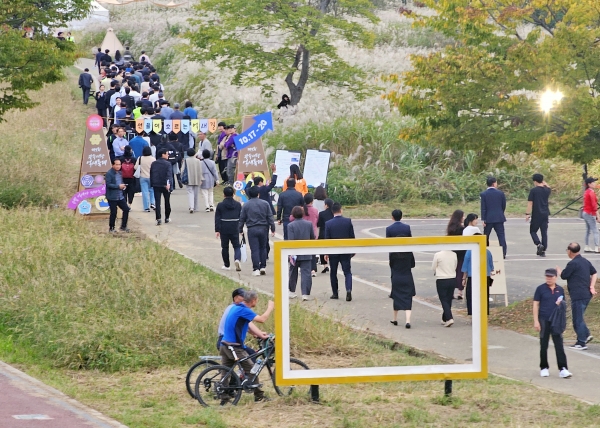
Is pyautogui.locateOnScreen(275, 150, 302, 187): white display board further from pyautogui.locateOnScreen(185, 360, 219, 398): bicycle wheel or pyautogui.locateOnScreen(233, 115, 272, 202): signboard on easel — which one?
pyautogui.locateOnScreen(185, 360, 219, 398): bicycle wheel

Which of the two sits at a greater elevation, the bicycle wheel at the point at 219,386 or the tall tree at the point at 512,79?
the tall tree at the point at 512,79

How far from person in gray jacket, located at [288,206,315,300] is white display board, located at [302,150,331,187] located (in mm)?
8307

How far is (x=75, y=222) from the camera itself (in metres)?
19.5

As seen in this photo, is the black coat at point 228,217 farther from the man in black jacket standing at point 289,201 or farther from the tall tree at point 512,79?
the tall tree at point 512,79

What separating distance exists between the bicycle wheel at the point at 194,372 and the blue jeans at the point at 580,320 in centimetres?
532

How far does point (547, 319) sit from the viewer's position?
40.4ft

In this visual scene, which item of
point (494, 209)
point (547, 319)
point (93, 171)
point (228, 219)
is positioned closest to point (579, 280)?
point (547, 319)

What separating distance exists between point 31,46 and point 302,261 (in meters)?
10.2

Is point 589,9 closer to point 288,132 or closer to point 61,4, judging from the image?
point 61,4

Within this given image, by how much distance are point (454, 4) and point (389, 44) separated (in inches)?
1480

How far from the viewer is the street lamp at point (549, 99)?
14672 mm

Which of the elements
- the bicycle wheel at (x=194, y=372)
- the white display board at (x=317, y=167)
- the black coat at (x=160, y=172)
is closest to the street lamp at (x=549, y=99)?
the bicycle wheel at (x=194, y=372)

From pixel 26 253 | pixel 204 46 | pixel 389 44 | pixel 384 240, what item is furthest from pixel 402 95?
pixel 389 44

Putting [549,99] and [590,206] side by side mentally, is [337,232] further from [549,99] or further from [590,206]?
[590,206]
